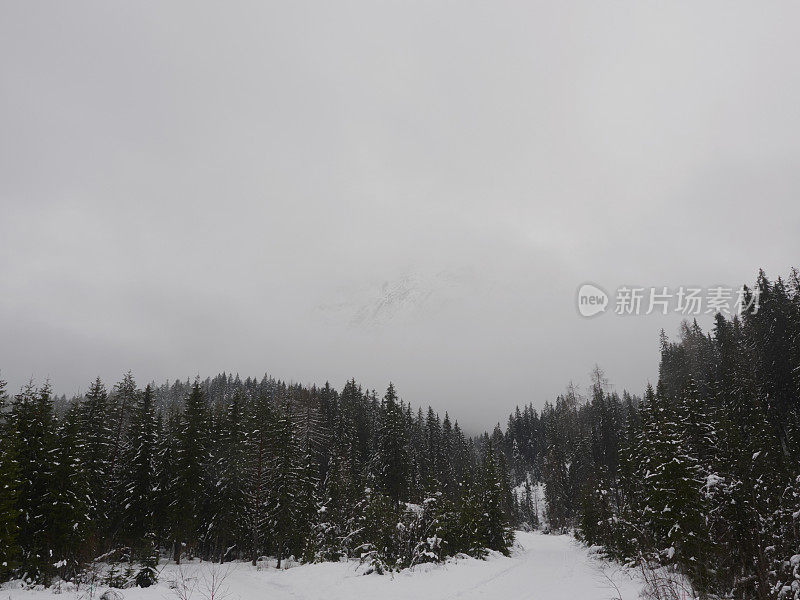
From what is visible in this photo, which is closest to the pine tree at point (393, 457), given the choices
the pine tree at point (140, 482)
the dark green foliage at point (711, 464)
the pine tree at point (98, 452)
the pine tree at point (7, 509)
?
the dark green foliage at point (711, 464)

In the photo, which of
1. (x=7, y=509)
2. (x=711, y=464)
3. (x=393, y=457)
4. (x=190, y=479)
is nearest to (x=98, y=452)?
(x=190, y=479)

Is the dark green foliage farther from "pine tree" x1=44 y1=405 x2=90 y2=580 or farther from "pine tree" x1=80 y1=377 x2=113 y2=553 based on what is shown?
"pine tree" x1=80 y1=377 x2=113 y2=553

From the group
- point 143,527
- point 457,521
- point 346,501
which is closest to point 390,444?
point 346,501

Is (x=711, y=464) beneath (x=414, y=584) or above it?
above

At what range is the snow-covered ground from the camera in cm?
1886

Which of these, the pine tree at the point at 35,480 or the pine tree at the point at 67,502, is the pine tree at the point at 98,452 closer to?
the pine tree at the point at 67,502

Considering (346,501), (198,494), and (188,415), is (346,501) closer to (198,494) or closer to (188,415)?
(198,494)

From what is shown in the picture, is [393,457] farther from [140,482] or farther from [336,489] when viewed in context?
[140,482]

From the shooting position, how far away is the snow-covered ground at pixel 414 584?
18859 mm

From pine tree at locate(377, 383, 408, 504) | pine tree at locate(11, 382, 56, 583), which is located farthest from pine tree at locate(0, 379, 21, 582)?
pine tree at locate(377, 383, 408, 504)

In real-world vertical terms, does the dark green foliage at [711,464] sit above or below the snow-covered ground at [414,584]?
above

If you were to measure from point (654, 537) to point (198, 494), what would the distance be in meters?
36.0

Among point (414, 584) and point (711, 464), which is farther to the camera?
point (711, 464)

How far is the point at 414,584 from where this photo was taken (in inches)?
878
